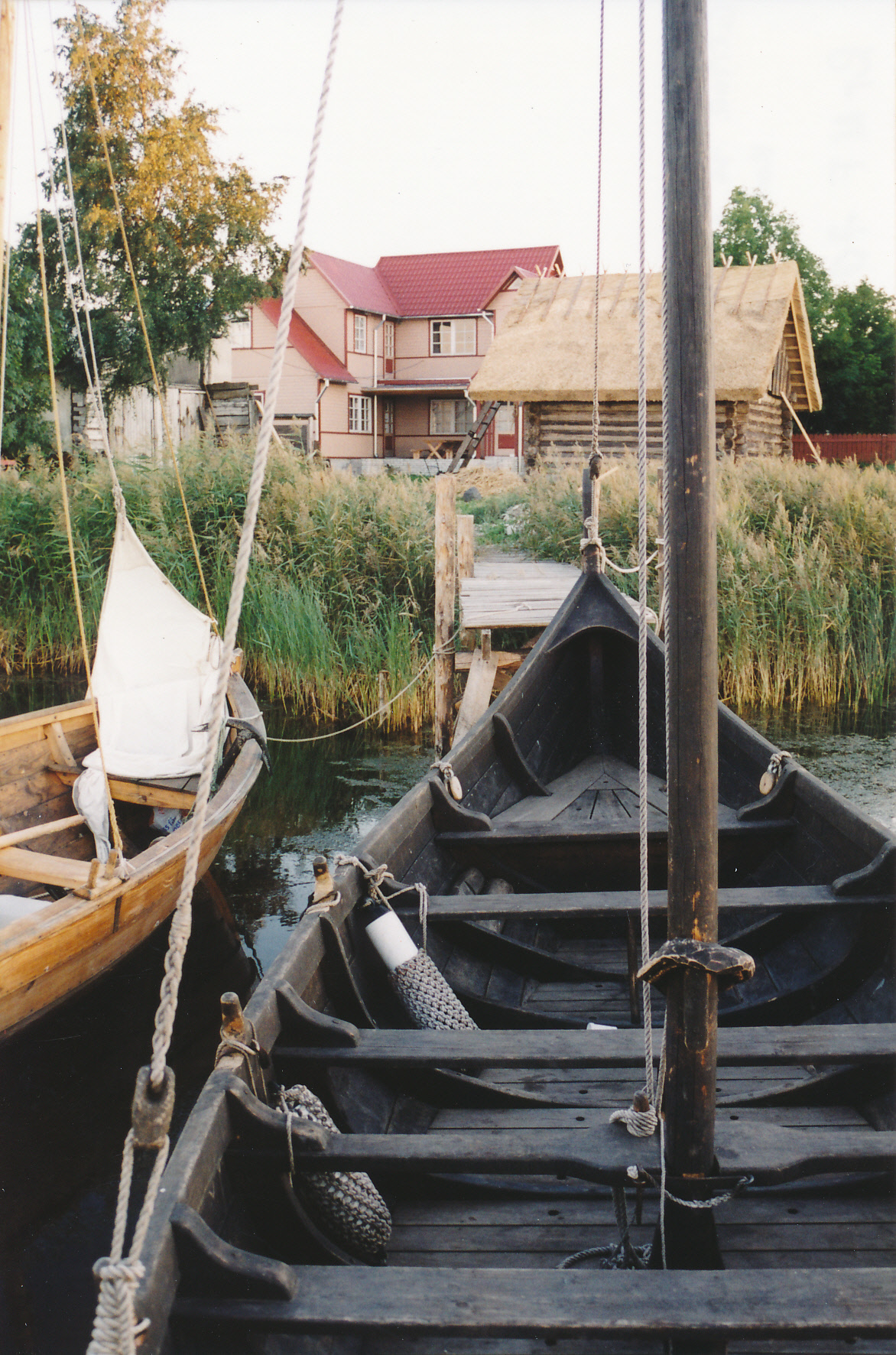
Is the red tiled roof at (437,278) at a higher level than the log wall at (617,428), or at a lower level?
higher

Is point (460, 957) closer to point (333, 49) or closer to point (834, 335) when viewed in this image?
point (333, 49)

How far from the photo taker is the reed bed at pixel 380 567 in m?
8.55

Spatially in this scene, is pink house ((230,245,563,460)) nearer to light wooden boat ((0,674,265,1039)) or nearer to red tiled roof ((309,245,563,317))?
red tiled roof ((309,245,563,317))

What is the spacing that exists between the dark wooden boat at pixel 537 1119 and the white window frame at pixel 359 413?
25.9 meters

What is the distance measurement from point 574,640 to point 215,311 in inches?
749

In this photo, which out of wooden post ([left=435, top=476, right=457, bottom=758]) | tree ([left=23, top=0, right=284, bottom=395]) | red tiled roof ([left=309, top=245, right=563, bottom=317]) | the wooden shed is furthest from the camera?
red tiled roof ([left=309, top=245, right=563, bottom=317])

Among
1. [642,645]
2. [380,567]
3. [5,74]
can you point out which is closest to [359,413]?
[380,567]

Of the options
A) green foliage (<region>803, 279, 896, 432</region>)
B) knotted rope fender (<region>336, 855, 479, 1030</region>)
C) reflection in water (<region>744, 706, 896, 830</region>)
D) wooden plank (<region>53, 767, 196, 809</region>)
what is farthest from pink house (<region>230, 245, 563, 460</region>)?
knotted rope fender (<region>336, 855, 479, 1030</region>)

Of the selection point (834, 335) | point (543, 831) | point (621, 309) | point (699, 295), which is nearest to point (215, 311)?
point (621, 309)

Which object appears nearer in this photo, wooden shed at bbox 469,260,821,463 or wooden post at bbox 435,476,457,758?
wooden post at bbox 435,476,457,758

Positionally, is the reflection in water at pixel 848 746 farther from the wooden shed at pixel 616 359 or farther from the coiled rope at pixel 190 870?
the wooden shed at pixel 616 359

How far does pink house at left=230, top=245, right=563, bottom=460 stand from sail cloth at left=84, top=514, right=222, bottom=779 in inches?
826

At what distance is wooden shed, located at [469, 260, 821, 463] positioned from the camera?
14.2 metres

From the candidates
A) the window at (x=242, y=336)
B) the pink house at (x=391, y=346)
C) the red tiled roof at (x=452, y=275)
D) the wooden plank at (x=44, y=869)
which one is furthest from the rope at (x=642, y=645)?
the red tiled roof at (x=452, y=275)
